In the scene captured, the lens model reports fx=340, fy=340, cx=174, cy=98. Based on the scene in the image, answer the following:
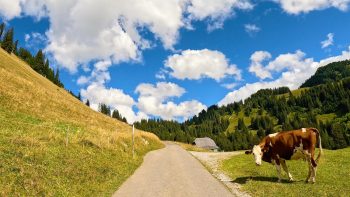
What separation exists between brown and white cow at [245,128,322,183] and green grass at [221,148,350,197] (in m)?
1.03

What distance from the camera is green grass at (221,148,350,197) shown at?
1642cm

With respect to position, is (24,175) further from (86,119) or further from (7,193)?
(86,119)

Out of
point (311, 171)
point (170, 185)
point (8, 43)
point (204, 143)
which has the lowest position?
point (170, 185)

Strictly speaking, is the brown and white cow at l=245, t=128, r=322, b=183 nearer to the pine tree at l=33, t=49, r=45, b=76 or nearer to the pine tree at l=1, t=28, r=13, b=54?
the pine tree at l=1, t=28, r=13, b=54

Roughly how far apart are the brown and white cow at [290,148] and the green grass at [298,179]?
1.03m

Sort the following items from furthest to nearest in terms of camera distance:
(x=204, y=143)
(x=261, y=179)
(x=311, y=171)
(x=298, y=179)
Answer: (x=204, y=143) < (x=261, y=179) < (x=298, y=179) < (x=311, y=171)

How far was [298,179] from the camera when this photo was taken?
2064 centimetres

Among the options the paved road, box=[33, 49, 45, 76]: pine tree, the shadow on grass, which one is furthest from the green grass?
box=[33, 49, 45, 76]: pine tree

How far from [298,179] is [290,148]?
2.15 metres

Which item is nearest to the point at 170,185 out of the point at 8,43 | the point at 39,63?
the point at 8,43

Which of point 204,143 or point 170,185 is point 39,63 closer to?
point 204,143

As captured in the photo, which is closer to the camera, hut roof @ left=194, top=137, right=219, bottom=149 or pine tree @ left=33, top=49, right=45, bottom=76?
hut roof @ left=194, top=137, right=219, bottom=149

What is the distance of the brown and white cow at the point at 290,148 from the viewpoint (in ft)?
63.5

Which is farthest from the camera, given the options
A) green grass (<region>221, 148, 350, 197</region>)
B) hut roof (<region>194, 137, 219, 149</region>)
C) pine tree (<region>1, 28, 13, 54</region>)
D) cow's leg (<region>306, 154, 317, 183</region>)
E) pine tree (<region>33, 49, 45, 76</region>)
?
pine tree (<region>33, 49, 45, 76</region>)
